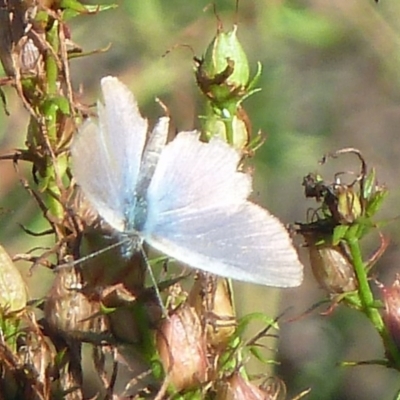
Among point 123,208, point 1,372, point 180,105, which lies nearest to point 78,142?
point 123,208

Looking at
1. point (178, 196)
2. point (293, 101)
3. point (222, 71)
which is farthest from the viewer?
point (293, 101)

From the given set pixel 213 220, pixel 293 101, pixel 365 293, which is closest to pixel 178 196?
pixel 213 220

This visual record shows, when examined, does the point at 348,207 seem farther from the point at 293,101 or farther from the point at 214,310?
the point at 293,101

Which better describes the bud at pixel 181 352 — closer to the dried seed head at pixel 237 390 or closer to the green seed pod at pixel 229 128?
the dried seed head at pixel 237 390

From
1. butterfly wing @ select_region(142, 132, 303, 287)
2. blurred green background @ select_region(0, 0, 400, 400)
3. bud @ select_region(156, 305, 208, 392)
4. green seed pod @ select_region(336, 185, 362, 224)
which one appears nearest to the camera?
butterfly wing @ select_region(142, 132, 303, 287)

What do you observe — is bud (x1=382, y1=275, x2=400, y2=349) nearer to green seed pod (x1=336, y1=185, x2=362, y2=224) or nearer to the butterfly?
green seed pod (x1=336, y1=185, x2=362, y2=224)

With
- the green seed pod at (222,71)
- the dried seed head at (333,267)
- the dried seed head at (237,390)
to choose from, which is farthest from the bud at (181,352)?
the green seed pod at (222,71)

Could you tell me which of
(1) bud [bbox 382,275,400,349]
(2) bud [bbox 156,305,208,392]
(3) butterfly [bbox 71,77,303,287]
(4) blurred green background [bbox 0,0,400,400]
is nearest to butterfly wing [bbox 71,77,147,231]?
(3) butterfly [bbox 71,77,303,287]
